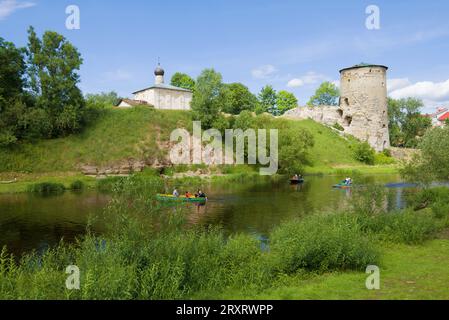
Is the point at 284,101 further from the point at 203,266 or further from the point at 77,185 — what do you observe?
the point at 203,266

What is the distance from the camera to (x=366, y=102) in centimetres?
6931

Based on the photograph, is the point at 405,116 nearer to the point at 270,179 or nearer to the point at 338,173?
the point at 338,173

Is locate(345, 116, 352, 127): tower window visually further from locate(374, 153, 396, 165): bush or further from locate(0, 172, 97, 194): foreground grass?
locate(0, 172, 97, 194): foreground grass

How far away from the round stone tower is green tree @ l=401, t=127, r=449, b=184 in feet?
158

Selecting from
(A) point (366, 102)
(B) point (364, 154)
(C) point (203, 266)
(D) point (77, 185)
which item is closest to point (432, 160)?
(C) point (203, 266)

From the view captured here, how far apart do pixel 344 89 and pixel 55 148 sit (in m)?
50.9

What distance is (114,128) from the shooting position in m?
47.2

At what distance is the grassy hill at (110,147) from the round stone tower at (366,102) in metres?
14.1

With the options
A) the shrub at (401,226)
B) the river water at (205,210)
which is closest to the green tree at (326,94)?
the river water at (205,210)

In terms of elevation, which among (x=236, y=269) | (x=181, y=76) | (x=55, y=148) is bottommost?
(x=236, y=269)

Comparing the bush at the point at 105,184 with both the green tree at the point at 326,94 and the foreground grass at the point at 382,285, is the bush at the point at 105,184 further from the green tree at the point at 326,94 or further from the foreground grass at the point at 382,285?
the green tree at the point at 326,94

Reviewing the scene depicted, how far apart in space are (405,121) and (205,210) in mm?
67236

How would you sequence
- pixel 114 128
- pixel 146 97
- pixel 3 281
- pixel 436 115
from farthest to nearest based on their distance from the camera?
pixel 436 115
pixel 146 97
pixel 114 128
pixel 3 281

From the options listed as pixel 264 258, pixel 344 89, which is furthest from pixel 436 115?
pixel 264 258
